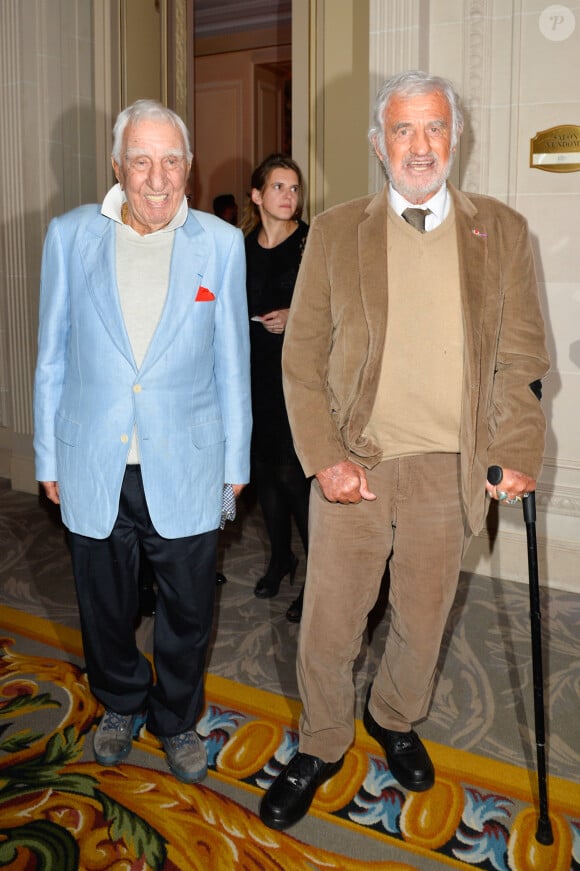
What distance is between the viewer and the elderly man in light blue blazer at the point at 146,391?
2193 millimetres

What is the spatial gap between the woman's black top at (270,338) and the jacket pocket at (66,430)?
1319mm

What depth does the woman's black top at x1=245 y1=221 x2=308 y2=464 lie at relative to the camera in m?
3.52

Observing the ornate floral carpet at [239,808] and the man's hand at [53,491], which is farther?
the man's hand at [53,491]

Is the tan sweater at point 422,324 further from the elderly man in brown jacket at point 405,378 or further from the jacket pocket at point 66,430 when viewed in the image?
the jacket pocket at point 66,430

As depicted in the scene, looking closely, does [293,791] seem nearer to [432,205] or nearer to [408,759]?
[408,759]

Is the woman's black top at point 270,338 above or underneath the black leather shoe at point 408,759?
above

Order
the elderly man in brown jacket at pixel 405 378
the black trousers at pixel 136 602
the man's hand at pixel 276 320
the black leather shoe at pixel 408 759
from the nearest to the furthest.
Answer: the elderly man in brown jacket at pixel 405 378 → the black trousers at pixel 136 602 → the black leather shoe at pixel 408 759 → the man's hand at pixel 276 320

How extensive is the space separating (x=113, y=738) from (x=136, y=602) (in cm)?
46

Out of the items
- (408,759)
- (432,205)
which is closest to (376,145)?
(432,205)

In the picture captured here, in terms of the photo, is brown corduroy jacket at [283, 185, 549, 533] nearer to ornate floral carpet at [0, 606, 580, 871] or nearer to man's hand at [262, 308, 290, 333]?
ornate floral carpet at [0, 606, 580, 871]

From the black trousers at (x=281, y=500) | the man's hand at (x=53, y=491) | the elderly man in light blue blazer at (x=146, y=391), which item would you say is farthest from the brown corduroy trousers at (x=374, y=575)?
the black trousers at (x=281, y=500)

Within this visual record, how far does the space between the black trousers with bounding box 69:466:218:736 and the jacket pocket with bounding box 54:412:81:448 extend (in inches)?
6.7

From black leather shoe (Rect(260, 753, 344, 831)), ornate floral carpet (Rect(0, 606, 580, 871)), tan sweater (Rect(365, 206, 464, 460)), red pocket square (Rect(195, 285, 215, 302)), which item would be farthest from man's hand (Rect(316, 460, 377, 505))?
ornate floral carpet (Rect(0, 606, 580, 871))

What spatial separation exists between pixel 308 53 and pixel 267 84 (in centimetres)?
481
